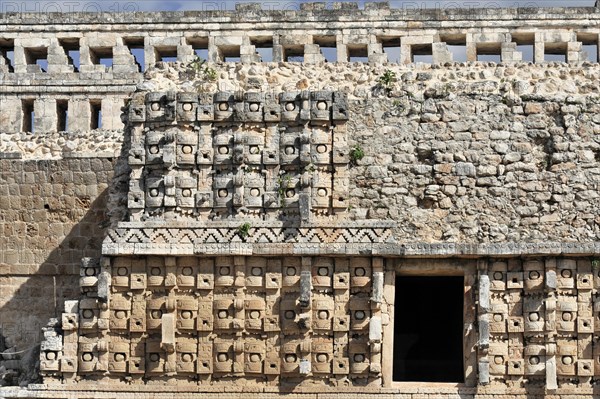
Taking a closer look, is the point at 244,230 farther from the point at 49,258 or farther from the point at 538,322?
the point at 49,258

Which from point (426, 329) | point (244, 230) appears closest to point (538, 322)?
point (244, 230)

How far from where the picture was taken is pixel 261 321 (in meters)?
17.0

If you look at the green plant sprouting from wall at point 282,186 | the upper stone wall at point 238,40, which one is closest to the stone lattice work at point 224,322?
the green plant sprouting from wall at point 282,186

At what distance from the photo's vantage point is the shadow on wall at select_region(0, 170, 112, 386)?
2158 centimetres

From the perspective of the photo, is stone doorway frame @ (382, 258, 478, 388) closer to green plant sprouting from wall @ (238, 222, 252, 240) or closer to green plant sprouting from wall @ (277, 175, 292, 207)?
green plant sprouting from wall @ (277, 175, 292, 207)

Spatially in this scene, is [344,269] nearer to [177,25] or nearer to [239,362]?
[239,362]

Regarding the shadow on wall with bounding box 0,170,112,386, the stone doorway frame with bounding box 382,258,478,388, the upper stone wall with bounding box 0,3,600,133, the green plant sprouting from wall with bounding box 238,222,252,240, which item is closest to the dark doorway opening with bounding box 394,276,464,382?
the stone doorway frame with bounding box 382,258,478,388

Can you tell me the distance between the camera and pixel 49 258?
2186 centimetres

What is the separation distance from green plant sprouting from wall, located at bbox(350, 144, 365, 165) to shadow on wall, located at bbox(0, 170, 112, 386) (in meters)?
5.91

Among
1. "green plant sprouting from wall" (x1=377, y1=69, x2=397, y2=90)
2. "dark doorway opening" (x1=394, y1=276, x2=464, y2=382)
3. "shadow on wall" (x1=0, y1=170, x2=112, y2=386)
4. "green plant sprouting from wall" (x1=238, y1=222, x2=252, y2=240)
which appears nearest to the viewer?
"green plant sprouting from wall" (x1=238, y1=222, x2=252, y2=240)

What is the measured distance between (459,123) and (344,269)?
2.73 meters

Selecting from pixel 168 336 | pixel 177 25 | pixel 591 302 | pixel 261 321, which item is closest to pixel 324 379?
pixel 261 321

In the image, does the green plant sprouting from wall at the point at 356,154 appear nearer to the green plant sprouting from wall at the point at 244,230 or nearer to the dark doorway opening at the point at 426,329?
the green plant sprouting from wall at the point at 244,230

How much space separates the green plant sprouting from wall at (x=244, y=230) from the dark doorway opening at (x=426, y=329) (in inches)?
187
